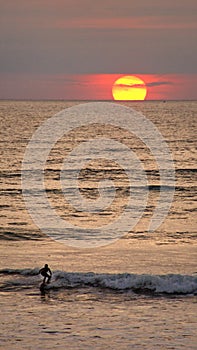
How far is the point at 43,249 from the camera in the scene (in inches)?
1642

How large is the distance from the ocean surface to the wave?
0.15 ft

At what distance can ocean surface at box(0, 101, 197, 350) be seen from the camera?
2639 cm

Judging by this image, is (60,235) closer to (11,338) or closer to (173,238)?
(173,238)

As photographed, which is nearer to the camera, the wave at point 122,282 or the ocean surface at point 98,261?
the ocean surface at point 98,261

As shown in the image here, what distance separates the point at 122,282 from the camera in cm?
3300

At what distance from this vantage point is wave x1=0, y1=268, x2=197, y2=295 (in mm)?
32188

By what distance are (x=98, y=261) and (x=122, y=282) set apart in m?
5.75

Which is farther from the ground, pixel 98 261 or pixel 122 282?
pixel 98 261

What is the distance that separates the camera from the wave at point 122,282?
3219cm

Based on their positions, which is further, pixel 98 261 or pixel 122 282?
pixel 98 261

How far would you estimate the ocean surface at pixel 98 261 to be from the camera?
86.6 ft

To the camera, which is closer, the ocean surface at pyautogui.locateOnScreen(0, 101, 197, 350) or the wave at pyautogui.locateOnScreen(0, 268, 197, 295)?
the ocean surface at pyautogui.locateOnScreen(0, 101, 197, 350)

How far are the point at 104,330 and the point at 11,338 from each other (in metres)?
3.54

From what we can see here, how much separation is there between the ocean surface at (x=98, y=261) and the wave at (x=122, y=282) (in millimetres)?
47
